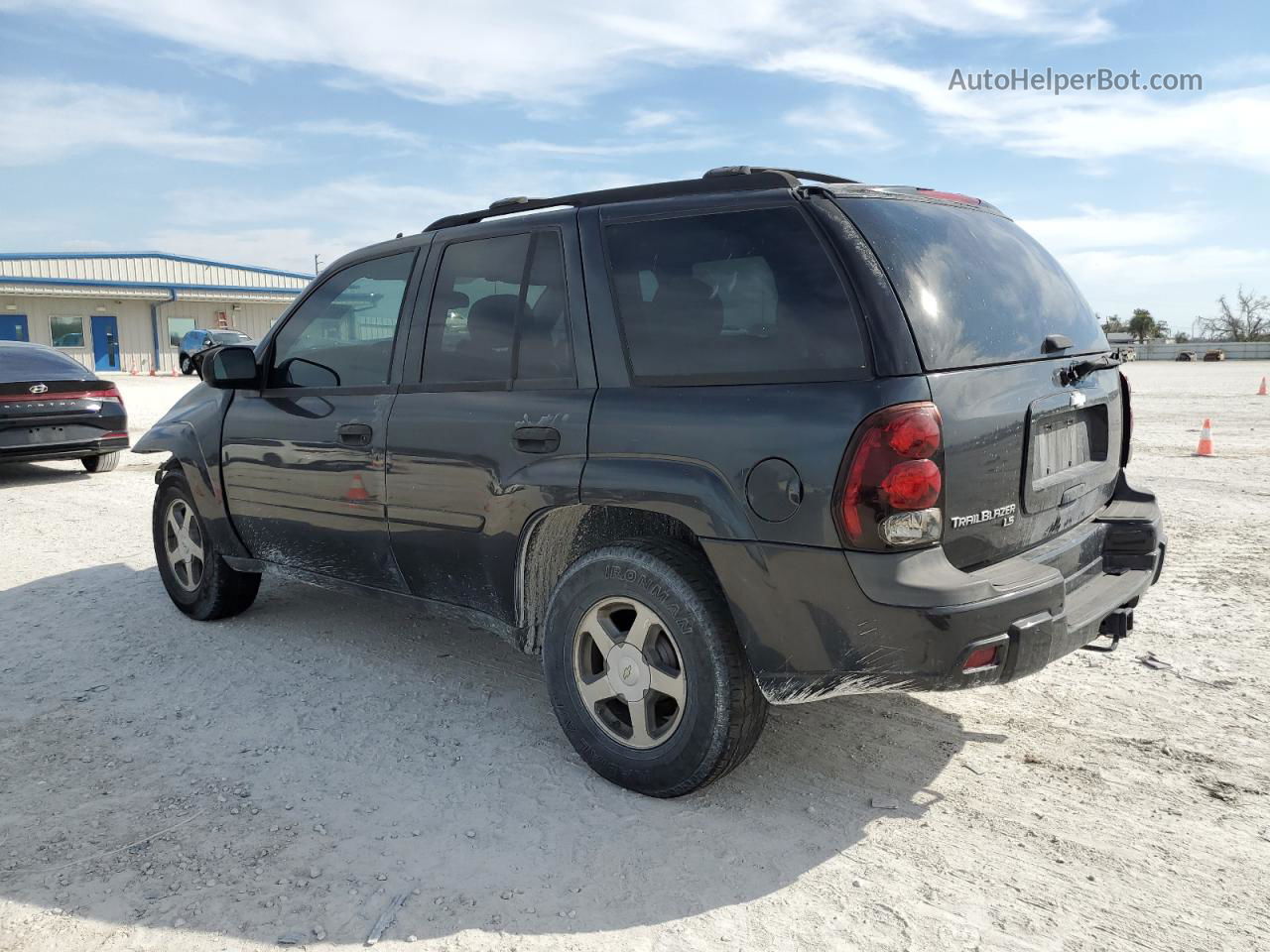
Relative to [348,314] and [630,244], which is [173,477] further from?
[630,244]

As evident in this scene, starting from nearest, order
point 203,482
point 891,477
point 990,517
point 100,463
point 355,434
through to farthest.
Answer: point 891,477
point 990,517
point 355,434
point 203,482
point 100,463

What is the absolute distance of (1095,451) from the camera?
141 inches

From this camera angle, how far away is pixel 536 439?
3436 mm

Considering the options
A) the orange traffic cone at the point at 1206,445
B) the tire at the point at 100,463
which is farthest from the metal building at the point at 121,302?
the orange traffic cone at the point at 1206,445

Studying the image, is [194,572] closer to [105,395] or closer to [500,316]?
[500,316]

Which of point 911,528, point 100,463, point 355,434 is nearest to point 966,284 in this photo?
point 911,528

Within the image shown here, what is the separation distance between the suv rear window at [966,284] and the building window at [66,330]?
143ft

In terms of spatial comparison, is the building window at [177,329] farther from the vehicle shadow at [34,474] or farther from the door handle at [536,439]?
the door handle at [536,439]

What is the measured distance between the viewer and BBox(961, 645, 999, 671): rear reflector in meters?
2.74

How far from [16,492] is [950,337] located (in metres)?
9.74

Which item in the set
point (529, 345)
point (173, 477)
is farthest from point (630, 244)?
point (173, 477)

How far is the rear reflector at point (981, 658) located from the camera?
2743mm

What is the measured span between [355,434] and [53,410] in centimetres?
767

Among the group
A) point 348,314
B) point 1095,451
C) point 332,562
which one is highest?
point 348,314
